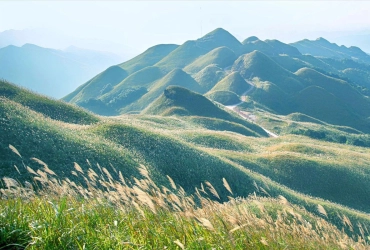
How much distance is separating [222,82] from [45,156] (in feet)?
587

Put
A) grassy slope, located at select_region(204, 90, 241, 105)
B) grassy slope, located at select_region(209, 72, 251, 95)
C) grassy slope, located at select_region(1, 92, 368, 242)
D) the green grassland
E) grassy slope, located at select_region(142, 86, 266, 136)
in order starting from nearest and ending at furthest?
the green grassland → grassy slope, located at select_region(1, 92, 368, 242) → grassy slope, located at select_region(142, 86, 266, 136) → grassy slope, located at select_region(204, 90, 241, 105) → grassy slope, located at select_region(209, 72, 251, 95)

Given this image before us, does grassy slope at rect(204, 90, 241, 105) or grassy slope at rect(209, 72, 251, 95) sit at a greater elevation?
grassy slope at rect(209, 72, 251, 95)

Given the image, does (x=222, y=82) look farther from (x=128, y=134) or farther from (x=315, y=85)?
(x=128, y=134)

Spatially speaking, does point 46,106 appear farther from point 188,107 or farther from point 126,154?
point 188,107

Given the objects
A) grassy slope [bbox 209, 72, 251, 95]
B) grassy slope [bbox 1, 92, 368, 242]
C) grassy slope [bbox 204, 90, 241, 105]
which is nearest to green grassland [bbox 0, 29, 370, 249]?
grassy slope [bbox 1, 92, 368, 242]

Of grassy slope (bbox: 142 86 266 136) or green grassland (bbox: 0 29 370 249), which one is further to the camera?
grassy slope (bbox: 142 86 266 136)

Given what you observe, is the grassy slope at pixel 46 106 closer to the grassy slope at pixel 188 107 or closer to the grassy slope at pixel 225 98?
the grassy slope at pixel 188 107


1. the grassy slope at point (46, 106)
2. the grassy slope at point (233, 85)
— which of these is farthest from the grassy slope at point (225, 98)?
the grassy slope at point (46, 106)

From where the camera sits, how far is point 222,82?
195 m

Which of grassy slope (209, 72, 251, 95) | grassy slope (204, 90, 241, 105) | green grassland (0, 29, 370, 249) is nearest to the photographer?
green grassland (0, 29, 370, 249)

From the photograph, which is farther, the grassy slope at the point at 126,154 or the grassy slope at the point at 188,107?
the grassy slope at the point at 188,107

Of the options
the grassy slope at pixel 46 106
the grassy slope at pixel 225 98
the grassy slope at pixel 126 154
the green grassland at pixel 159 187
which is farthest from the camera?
the grassy slope at pixel 225 98

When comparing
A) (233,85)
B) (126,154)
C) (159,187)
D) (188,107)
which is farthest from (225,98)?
(159,187)

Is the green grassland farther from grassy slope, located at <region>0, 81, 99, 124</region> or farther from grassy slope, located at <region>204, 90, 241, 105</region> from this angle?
grassy slope, located at <region>204, 90, 241, 105</region>
